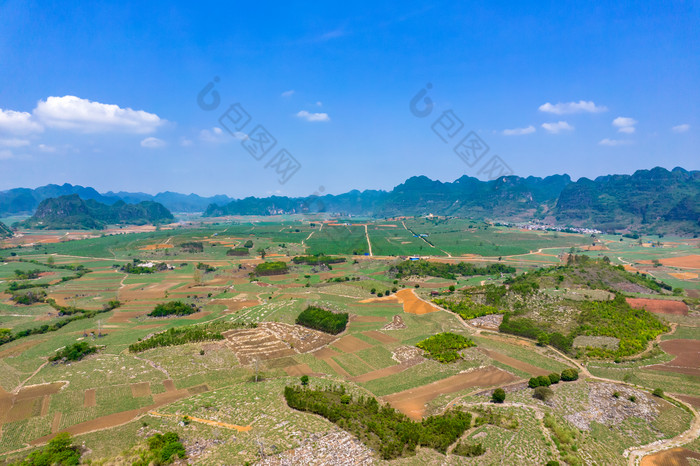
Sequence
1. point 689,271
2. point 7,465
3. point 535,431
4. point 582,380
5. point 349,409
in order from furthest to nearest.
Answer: point 689,271
point 582,380
point 349,409
point 535,431
point 7,465

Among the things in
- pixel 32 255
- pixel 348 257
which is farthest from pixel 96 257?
pixel 348 257

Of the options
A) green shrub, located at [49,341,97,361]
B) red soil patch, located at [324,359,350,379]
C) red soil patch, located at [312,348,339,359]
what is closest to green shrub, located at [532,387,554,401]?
red soil patch, located at [324,359,350,379]

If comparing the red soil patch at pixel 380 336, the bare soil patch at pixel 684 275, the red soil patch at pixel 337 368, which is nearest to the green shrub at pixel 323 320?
the red soil patch at pixel 380 336

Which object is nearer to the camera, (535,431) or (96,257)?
(535,431)

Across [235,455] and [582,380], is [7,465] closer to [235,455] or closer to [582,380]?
[235,455]

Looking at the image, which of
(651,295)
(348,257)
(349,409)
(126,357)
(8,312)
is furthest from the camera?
(348,257)

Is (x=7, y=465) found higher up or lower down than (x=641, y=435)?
higher up

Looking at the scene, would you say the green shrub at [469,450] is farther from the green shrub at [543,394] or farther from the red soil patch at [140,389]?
the red soil patch at [140,389]

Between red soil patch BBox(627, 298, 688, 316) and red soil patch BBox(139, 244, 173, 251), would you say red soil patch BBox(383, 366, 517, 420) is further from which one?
red soil patch BBox(139, 244, 173, 251)
